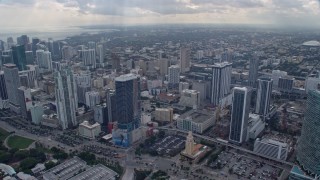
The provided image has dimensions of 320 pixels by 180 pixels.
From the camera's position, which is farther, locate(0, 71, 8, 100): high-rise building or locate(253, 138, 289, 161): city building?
locate(0, 71, 8, 100): high-rise building

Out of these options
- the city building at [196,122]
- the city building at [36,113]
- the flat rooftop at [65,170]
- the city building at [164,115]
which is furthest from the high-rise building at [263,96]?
the city building at [36,113]

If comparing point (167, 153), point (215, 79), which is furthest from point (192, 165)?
point (215, 79)

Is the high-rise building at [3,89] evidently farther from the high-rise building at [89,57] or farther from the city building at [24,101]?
the high-rise building at [89,57]

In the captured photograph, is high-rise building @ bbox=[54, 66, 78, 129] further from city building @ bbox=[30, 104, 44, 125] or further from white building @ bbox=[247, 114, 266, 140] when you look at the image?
white building @ bbox=[247, 114, 266, 140]

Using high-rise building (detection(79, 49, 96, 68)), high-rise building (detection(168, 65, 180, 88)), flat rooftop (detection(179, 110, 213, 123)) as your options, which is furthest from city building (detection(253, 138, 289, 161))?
high-rise building (detection(79, 49, 96, 68))

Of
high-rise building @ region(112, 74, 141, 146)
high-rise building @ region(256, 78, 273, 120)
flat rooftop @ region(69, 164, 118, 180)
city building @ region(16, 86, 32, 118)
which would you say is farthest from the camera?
city building @ region(16, 86, 32, 118)

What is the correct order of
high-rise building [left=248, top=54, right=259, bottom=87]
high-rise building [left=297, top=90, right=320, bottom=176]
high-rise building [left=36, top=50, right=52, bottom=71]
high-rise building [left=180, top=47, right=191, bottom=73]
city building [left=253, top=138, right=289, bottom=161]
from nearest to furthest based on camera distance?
high-rise building [left=297, top=90, right=320, bottom=176] → city building [left=253, top=138, right=289, bottom=161] → high-rise building [left=248, top=54, right=259, bottom=87] → high-rise building [left=180, top=47, right=191, bottom=73] → high-rise building [left=36, top=50, right=52, bottom=71]
